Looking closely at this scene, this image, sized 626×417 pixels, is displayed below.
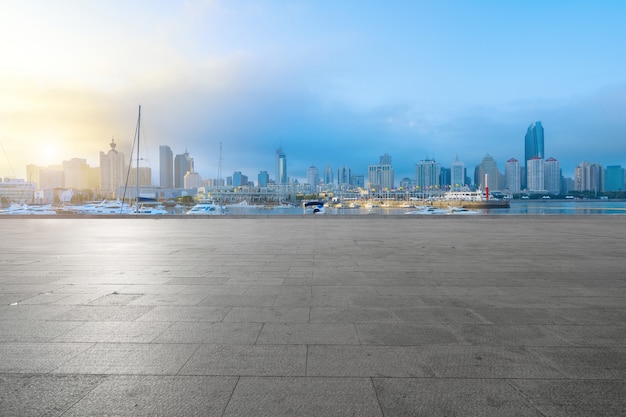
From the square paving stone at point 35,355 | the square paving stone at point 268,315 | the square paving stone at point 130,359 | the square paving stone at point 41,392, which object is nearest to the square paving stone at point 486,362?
the square paving stone at point 268,315

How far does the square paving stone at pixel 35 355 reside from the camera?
384 cm

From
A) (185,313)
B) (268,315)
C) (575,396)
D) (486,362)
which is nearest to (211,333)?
(268,315)

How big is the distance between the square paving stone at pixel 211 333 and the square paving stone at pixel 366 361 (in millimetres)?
938

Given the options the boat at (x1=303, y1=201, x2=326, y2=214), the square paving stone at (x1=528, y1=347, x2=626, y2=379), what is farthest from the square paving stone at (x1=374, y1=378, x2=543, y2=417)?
the boat at (x1=303, y1=201, x2=326, y2=214)

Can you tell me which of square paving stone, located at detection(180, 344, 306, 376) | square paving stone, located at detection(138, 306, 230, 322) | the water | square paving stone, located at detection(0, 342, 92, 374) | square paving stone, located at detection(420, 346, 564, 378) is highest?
square paving stone, located at detection(0, 342, 92, 374)

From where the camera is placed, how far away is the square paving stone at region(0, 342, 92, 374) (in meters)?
3.84

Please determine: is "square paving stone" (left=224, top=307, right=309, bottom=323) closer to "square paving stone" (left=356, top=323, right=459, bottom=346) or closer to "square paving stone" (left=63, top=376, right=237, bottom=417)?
"square paving stone" (left=356, top=323, right=459, bottom=346)

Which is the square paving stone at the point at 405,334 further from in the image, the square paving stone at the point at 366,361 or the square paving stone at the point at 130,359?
the square paving stone at the point at 130,359

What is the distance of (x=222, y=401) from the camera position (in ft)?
10.5

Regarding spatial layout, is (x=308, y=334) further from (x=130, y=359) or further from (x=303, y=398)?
(x=130, y=359)

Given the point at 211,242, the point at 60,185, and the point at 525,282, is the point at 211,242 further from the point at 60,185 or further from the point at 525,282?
the point at 60,185

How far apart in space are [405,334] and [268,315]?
6.60 ft

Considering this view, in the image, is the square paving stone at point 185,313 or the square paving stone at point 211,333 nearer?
the square paving stone at point 211,333

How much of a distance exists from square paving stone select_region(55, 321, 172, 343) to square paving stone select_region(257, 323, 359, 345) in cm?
145
